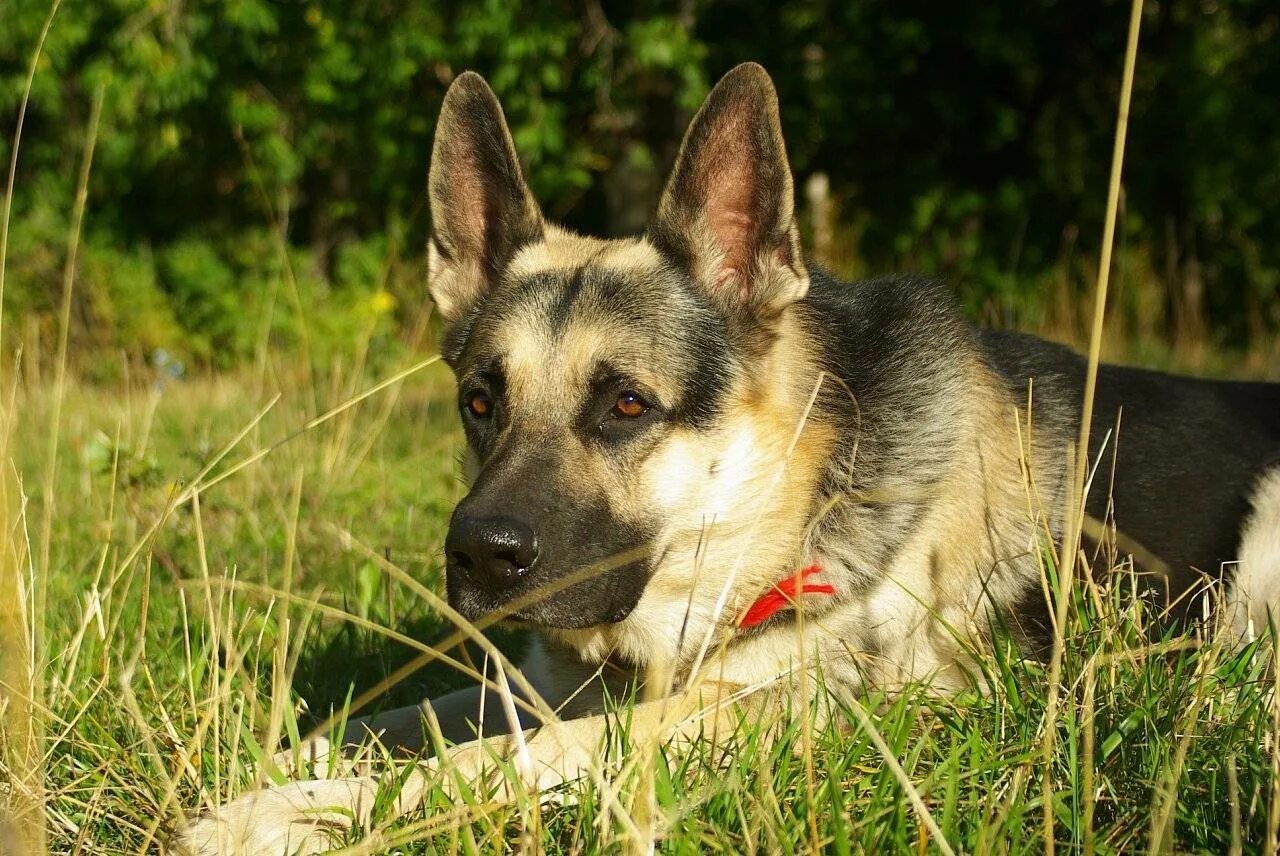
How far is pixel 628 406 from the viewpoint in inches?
121

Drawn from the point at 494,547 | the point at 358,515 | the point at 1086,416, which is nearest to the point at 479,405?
the point at 494,547

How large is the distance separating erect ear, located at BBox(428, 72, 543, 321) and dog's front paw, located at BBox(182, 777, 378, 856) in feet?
5.05

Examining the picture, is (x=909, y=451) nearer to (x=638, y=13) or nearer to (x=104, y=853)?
(x=104, y=853)

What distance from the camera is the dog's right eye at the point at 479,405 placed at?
3.19 m

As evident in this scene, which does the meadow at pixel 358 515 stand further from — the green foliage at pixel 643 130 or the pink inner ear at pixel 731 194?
the pink inner ear at pixel 731 194

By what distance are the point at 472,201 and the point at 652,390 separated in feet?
2.91

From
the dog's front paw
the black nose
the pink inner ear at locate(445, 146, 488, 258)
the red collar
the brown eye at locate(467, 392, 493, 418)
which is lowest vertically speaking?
the dog's front paw

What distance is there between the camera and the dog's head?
2.87 metres

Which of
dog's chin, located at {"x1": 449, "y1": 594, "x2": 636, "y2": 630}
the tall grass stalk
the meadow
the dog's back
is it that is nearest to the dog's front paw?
the meadow

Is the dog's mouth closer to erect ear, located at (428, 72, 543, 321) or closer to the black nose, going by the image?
the black nose

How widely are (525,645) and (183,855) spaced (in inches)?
71.1

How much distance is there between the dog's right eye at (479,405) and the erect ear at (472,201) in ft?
1.53

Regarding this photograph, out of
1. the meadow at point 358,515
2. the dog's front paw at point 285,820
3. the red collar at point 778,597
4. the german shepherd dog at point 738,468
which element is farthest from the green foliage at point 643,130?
the dog's front paw at point 285,820

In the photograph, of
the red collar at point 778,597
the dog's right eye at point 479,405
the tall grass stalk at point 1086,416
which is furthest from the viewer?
the dog's right eye at point 479,405
